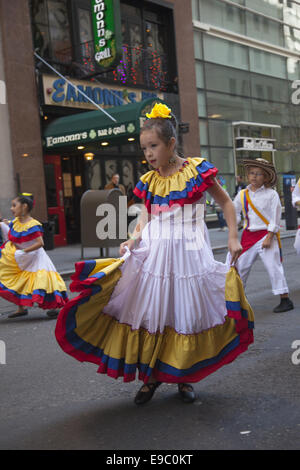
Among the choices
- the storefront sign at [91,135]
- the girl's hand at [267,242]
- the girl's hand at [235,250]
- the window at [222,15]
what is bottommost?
the girl's hand at [267,242]

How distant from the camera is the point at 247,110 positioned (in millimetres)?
23750

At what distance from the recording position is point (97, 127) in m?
15.0

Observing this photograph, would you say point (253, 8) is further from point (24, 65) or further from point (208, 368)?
point (208, 368)

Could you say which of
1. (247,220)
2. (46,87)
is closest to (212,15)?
(46,87)

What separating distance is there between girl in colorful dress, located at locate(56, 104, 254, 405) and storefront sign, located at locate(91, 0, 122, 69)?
12693 mm

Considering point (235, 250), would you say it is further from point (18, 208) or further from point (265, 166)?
point (18, 208)

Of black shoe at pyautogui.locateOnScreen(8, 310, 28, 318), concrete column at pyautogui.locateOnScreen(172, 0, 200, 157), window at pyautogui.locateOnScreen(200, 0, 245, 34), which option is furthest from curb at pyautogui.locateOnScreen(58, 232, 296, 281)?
window at pyautogui.locateOnScreen(200, 0, 245, 34)

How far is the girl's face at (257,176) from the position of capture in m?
6.38

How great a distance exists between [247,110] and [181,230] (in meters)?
21.3

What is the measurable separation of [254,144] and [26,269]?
1849 cm

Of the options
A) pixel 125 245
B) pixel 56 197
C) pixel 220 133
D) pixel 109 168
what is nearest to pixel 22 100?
pixel 56 197

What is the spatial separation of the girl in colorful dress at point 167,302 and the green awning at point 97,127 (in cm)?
1077

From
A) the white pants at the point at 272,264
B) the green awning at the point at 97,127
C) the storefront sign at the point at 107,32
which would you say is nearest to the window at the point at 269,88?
the storefront sign at the point at 107,32

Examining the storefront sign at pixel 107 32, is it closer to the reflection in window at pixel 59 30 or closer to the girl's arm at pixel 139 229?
the reflection in window at pixel 59 30
